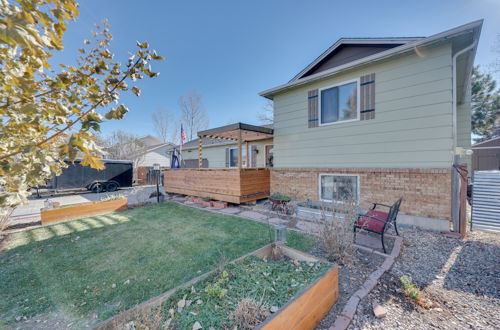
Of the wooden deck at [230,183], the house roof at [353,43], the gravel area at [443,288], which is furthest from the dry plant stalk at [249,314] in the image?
the house roof at [353,43]

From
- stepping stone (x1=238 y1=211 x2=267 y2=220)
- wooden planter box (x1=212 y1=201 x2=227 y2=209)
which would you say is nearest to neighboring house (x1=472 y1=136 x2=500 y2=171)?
stepping stone (x1=238 y1=211 x2=267 y2=220)

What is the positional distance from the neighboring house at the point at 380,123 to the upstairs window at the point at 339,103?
3cm

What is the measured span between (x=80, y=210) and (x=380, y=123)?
31.6 ft

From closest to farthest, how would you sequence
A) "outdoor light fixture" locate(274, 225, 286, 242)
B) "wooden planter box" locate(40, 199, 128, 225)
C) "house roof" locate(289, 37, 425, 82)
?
"outdoor light fixture" locate(274, 225, 286, 242), "house roof" locate(289, 37, 425, 82), "wooden planter box" locate(40, 199, 128, 225)

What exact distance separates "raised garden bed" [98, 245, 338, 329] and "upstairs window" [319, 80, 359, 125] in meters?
4.68

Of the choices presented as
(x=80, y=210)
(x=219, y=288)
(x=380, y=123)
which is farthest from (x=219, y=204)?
(x=380, y=123)

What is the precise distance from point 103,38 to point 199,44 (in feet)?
32.5

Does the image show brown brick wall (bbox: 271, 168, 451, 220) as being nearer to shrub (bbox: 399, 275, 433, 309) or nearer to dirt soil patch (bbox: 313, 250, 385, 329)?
dirt soil patch (bbox: 313, 250, 385, 329)

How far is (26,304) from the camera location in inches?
97.3

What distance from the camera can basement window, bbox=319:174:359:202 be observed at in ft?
18.9

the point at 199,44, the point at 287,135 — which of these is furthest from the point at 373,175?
the point at 199,44

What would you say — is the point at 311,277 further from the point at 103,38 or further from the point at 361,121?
the point at 361,121

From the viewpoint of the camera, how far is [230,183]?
720cm

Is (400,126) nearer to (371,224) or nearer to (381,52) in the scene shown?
(381,52)
